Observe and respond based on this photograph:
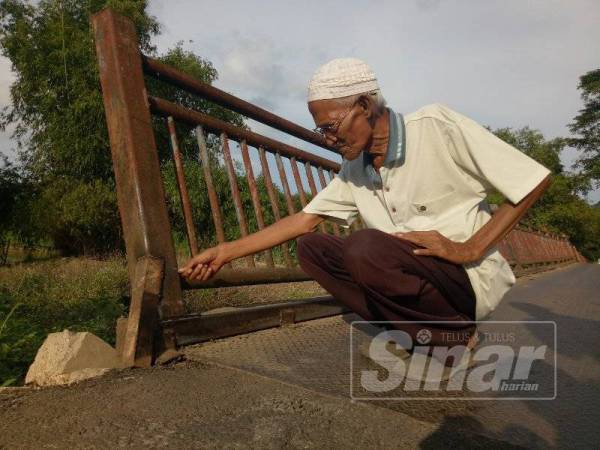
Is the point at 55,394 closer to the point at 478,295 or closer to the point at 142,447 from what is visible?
the point at 142,447

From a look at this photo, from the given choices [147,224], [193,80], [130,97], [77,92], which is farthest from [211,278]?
[77,92]

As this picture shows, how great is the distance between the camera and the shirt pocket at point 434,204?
1925mm

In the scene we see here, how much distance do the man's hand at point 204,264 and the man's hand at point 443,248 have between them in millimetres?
918

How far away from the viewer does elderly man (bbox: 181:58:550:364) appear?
1.79 metres

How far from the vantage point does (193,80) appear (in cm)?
249

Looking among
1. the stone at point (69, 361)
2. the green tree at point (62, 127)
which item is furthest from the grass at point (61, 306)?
the green tree at point (62, 127)

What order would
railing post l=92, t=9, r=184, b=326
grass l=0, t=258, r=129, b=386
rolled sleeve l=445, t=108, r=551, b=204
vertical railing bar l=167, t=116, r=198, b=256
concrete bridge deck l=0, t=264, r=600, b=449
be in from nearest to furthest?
concrete bridge deck l=0, t=264, r=600, b=449, rolled sleeve l=445, t=108, r=551, b=204, railing post l=92, t=9, r=184, b=326, grass l=0, t=258, r=129, b=386, vertical railing bar l=167, t=116, r=198, b=256

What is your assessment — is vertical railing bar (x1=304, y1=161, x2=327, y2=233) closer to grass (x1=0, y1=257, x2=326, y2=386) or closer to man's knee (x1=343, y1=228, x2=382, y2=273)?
grass (x1=0, y1=257, x2=326, y2=386)

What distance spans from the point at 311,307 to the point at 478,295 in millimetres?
1244

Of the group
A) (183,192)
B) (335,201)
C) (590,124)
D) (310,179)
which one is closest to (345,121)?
(335,201)

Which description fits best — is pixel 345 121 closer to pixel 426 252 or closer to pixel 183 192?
pixel 426 252

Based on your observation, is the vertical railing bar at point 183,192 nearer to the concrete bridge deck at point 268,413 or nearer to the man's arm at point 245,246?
the man's arm at point 245,246

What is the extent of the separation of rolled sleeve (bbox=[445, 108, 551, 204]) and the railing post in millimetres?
1320

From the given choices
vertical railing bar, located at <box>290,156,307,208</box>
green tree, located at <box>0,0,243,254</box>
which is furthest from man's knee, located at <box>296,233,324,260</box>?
green tree, located at <box>0,0,243,254</box>
